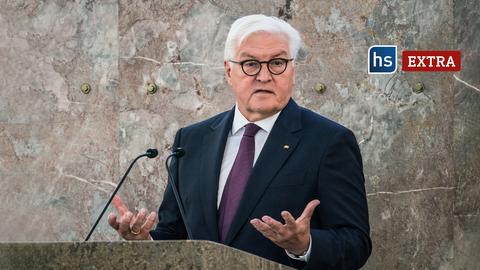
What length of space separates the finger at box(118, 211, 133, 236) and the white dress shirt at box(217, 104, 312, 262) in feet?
1.41

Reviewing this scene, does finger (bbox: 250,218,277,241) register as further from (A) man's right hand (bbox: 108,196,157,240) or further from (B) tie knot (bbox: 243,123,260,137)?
(B) tie knot (bbox: 243,123,260,137)

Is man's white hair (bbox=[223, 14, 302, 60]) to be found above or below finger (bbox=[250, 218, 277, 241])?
above

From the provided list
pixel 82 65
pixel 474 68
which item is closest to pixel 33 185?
pixel 82 65

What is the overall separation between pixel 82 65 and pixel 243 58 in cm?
282

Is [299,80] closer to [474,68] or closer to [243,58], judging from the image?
[474,68]

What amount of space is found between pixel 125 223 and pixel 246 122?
0.72m

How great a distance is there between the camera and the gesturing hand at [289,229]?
10.5ft

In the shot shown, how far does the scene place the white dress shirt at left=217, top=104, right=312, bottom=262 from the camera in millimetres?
3930

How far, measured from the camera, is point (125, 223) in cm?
350

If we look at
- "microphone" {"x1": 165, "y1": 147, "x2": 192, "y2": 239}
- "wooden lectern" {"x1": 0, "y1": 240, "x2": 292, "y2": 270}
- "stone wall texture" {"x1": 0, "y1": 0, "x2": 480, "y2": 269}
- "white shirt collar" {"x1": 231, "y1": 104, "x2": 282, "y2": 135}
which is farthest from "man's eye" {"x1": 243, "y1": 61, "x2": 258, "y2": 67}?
"stone wall texture" {"x1": 0, "y1": 0, "x2": 480, "y2": 269}

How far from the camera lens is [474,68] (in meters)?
6.11

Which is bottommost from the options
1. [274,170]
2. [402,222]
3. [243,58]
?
[402,222]

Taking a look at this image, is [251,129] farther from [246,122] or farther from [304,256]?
[304,256]

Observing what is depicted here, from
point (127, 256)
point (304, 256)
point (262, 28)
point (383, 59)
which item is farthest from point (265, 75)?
point (383, 59)
